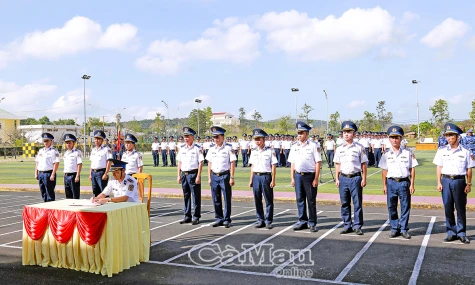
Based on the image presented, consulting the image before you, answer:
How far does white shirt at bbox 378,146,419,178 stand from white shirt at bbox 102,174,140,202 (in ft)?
14.3

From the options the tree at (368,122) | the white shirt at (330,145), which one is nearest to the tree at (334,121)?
the tree at (368,122)

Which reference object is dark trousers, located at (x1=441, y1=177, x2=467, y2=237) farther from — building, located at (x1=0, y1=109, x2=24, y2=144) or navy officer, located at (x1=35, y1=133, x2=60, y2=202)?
building, located at (x1=0, y1=109, x2=24, y2=144)

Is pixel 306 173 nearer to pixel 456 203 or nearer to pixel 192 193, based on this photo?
pixel 192 193

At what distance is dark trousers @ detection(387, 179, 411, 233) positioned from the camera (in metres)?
7.64

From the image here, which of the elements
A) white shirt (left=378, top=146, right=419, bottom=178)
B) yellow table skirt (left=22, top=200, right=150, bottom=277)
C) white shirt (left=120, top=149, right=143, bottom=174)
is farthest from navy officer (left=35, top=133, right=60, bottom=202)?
white shirt (left=378, top=146, right=419, bottom=178)

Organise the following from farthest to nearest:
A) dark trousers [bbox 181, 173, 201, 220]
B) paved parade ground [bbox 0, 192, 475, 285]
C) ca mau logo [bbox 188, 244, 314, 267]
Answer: dark trousers [bbox 181, 173, 201, 220], ca mau logo [bbox 188, 244, 314, 267], paved parade ground [bbox 0, 192, 475, 285]

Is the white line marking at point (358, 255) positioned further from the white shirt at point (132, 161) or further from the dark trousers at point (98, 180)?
the dark trousers at point (98, 180)

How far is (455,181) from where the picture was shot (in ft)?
23.9

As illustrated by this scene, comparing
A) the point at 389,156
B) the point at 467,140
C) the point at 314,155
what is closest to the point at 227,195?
the point at 314,155

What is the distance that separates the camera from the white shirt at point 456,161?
7.29m

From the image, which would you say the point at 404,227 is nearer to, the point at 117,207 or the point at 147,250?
the point at 147,250

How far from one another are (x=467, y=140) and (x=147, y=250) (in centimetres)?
2087

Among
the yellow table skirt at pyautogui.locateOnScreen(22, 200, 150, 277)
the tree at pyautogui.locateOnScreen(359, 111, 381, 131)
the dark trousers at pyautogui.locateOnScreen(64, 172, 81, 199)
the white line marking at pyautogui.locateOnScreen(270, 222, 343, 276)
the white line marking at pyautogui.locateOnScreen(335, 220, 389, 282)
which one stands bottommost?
the white line marking at pyautogui.locateOnScreen(335, 220, 389, 282)

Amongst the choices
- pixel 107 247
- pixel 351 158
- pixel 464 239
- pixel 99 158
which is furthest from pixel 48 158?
pixel 464 239
